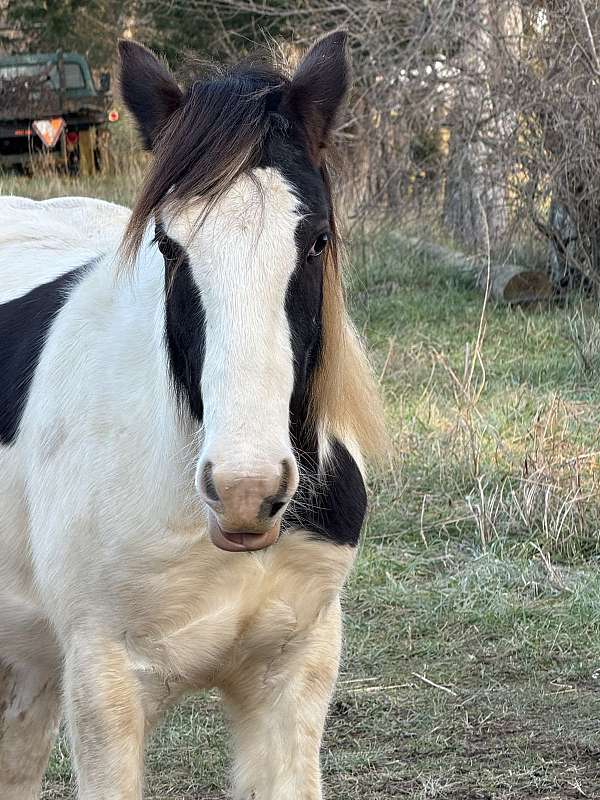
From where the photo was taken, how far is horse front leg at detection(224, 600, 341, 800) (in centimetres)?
241

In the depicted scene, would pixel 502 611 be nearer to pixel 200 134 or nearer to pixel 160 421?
pixel 160 421

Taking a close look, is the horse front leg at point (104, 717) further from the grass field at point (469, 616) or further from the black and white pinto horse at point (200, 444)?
the grass field at point (469, 616)

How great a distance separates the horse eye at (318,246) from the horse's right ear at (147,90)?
1.36 feet

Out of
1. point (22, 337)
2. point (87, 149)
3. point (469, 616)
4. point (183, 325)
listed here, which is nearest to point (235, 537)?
point (183, 325)

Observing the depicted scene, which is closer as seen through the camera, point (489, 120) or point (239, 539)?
point (239, 539)

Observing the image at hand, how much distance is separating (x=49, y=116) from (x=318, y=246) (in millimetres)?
13088

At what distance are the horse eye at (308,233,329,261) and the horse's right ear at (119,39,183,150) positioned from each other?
414mm

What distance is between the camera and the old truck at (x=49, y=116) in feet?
45.6

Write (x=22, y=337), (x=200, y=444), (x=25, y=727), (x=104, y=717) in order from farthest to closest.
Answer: (x=25, y=727) → (x=22, y=337) → (x=104, y=717) → (x=200, y=444)

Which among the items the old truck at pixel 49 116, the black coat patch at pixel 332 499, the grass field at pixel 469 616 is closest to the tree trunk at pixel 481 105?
the grass field at pixel 469 616

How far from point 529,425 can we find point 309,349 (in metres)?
3.61

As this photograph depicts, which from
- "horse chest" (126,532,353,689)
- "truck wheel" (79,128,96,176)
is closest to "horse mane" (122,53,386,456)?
"horse chest" (126,532,353,689)

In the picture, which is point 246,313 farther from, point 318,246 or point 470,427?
point 470,427

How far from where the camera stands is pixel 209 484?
5.90ft
